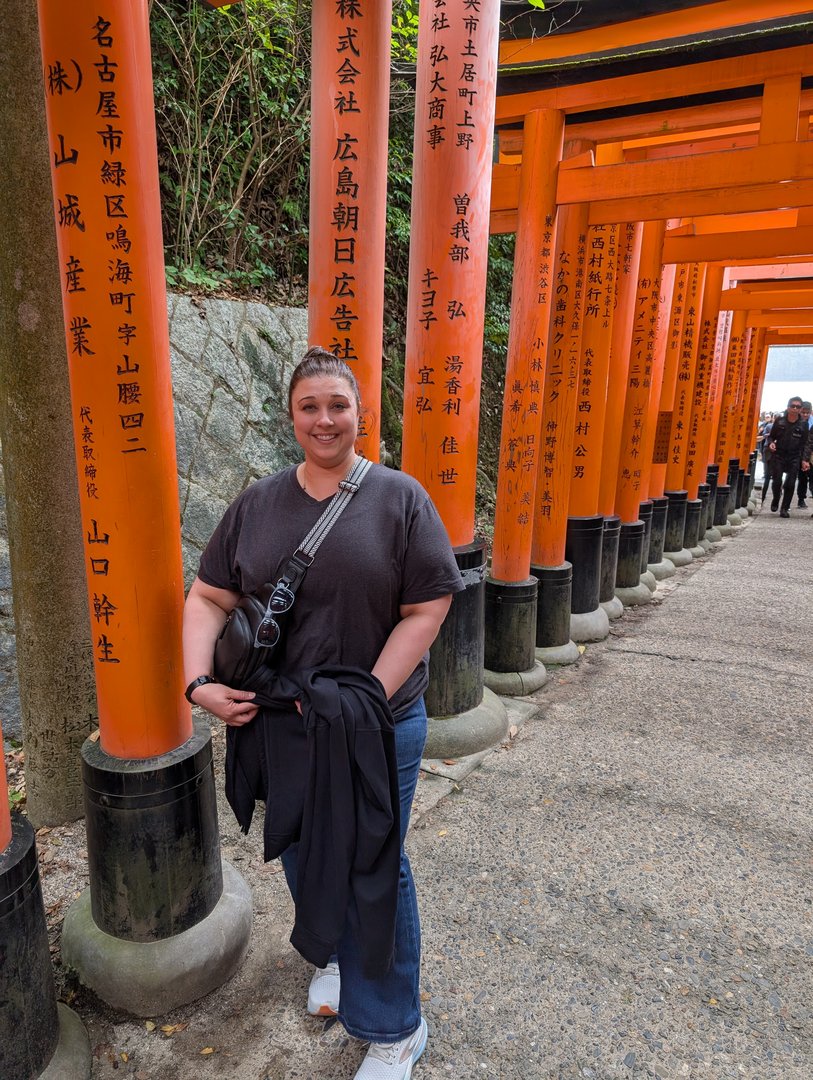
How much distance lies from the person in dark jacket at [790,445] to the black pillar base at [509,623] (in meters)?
10.0

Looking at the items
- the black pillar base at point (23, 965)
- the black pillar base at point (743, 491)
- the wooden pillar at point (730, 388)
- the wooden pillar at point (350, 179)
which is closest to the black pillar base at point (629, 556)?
the wooden pillar at point (350, 179)

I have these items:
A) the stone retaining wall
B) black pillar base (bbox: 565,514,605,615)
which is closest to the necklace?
the stone retaining wall

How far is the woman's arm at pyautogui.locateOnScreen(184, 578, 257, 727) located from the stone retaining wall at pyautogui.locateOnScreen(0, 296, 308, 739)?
3.28 meters

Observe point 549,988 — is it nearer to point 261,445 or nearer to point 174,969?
point 174,969

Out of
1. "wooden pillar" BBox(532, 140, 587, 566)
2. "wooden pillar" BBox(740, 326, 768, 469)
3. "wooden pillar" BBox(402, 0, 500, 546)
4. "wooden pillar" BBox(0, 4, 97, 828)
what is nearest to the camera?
"wooden pillar" BBox(0, 4, 97, 828)

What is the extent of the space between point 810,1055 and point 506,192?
602 centimetres

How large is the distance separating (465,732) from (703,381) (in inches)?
305

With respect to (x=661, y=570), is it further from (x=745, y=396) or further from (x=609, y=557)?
(x=745, y=396)

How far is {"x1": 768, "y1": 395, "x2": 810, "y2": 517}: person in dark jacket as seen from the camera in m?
12.6

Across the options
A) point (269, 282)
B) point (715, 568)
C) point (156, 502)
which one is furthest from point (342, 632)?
point (715, 568)

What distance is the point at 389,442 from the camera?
8.51 meters

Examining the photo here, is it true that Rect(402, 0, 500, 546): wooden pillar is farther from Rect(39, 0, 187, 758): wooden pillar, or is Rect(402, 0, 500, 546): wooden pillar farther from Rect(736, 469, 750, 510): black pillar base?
Rect(736, 469, 750, 510): black pillar base

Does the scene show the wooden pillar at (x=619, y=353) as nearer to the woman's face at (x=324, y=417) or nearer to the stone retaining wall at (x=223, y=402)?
the stone retaining wall at (x=223, y=402)

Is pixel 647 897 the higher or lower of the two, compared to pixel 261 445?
lower
